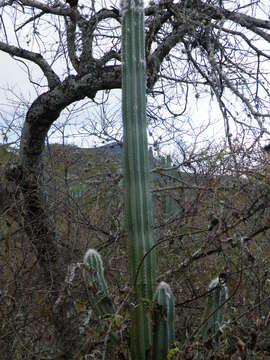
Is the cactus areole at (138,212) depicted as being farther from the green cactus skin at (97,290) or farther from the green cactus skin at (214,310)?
the green cactus skin at (214,310)

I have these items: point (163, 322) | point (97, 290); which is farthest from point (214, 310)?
point (97, 290)

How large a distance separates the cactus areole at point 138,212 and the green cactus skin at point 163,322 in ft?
0.19

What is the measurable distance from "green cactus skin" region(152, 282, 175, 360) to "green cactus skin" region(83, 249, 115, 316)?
1.02 feet

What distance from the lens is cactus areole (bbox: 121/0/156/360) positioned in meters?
3.16

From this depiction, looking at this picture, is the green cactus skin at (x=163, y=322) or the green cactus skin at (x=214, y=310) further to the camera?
the green cactus skin at (x=214, y=310)

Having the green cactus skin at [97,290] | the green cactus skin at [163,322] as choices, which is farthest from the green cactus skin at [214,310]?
the green cactus skin at [97,290]

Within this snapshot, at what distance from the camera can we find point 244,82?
5105 millimetres

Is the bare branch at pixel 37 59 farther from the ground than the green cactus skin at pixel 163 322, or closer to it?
farther from the ground

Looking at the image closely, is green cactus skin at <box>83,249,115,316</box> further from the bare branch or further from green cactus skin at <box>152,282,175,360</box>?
the bare branch

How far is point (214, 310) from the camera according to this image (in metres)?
3.25

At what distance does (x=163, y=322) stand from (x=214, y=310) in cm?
36

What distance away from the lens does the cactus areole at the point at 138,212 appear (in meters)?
3.16

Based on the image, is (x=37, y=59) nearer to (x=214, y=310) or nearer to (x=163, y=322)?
(x=214, y=310)

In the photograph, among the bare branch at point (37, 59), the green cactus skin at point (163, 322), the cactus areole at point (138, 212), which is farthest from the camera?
the bare branch at point (37, 59)
